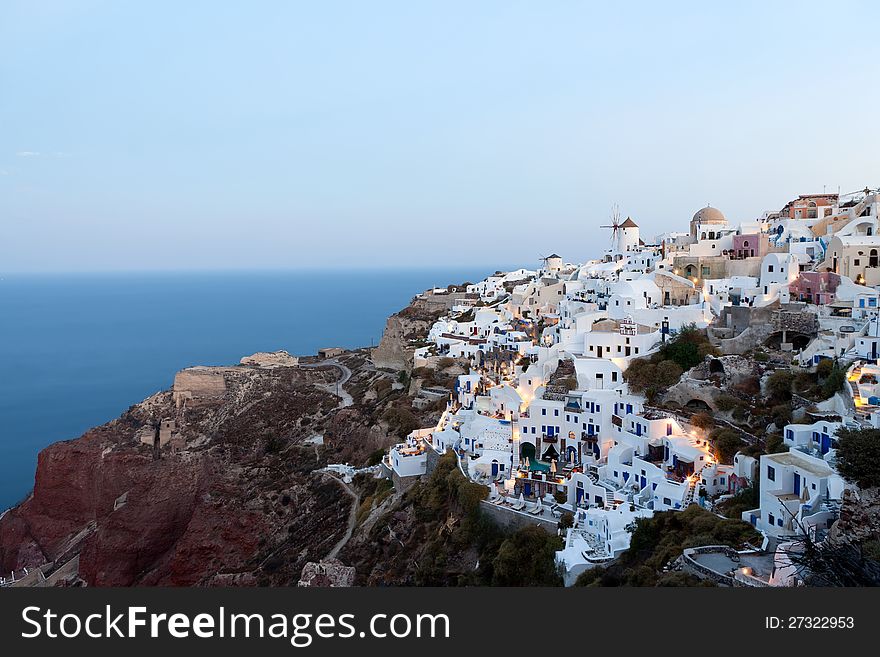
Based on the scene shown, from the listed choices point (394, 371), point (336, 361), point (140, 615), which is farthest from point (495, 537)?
point (336, 361)

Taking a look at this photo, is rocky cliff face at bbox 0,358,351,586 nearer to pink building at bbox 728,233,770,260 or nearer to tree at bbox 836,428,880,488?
tree at bbox 836,428,880,488

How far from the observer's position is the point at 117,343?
4195 inches

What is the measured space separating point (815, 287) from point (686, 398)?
8.08 metres

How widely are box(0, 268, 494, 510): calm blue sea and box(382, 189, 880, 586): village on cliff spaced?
4167 centimetres

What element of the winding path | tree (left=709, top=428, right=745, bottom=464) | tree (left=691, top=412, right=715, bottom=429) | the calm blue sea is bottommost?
the calm blue sea

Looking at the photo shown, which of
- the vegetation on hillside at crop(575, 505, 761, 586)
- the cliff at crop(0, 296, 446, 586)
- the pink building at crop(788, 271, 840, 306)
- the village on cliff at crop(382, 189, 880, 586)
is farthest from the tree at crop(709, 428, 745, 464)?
the cliff at crop(0, 296, 446, 586)

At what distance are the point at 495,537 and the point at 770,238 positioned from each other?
22020 mm

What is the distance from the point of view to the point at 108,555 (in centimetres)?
3050

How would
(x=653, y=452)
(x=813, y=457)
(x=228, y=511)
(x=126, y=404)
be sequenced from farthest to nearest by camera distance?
(x=126, y=404)
(x=228, y=511)
(x=653, y=452)
(x=813, y=457)

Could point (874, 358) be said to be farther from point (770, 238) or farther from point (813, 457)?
point (770, 238)

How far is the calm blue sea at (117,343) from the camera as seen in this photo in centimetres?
6556

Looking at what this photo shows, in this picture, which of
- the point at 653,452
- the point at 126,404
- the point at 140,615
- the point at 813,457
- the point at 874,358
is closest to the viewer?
the point at 140,615

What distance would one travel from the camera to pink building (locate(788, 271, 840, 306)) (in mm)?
24406

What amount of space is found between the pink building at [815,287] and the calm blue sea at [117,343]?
5206 centimetres
